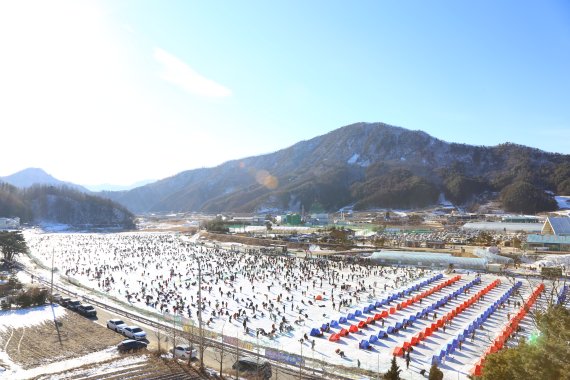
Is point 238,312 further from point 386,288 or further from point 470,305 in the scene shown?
point 470,305

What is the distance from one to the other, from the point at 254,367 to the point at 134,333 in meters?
7.70

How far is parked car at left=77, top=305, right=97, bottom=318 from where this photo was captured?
2577 centimetres

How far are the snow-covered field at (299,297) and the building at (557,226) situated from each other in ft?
94.4

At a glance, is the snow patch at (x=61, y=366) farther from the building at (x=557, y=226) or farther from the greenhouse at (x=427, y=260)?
the building at (x=557, y=226)

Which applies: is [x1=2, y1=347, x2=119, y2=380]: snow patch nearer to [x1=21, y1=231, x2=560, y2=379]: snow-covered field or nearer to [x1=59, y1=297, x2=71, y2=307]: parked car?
[x1=21, y1=231, x2=560, y2=379]: snow-covered field

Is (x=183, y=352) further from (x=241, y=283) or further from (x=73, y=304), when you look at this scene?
(x=241, y=283)

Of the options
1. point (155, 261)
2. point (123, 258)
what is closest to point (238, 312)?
point (155, 261)

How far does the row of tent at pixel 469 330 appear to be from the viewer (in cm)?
1977

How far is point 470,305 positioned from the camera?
2980cm

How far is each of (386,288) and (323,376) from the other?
755 inches

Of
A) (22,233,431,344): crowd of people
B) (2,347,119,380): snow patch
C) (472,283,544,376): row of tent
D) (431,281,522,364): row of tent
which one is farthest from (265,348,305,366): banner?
Answer: (472,283,544,376): row of tent

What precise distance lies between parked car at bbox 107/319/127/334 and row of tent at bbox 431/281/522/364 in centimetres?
1532

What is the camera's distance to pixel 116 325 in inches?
895

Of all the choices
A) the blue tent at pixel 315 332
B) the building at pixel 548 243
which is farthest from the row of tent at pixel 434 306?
the building at pixel 548 243
